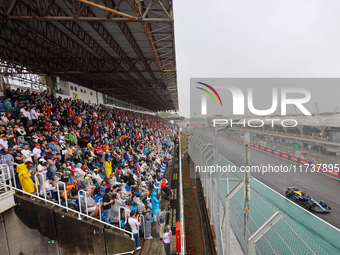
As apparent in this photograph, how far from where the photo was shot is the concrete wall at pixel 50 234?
4.93m

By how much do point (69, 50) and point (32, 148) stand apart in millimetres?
7472

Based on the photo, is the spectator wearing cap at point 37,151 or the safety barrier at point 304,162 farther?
the safety barrier at point 304,162

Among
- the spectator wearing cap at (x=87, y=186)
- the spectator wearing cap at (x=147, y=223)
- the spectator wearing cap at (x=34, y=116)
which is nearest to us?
the spectator wearing cap at (x=147, y=223)

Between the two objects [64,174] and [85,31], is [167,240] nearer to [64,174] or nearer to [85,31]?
[64,174]

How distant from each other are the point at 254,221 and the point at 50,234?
6.39 metres

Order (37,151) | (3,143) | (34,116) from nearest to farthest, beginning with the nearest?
1. (3,143)
2. (37,151)
3. (34,116)

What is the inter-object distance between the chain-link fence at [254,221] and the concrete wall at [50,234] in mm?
2629

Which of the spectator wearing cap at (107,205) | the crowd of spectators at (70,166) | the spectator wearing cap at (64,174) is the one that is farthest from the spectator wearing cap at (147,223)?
the spectator wearing cap at (64,174)

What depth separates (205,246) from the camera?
6.55 m

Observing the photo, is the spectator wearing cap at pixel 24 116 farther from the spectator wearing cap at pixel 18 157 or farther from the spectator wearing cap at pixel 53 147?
the spectator wearing cap at pixel 18 157

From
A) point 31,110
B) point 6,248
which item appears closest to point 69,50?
point 31,110

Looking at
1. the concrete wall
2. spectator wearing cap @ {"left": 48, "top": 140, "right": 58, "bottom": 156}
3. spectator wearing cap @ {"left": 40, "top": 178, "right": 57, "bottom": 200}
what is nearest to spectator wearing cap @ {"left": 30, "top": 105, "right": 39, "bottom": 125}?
spectator wearing cap @ {"left": 48, "top": 140, "right": 58, "bottom": 156}

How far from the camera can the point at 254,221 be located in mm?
6590

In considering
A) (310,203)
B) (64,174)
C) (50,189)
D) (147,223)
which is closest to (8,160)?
(50,189)
